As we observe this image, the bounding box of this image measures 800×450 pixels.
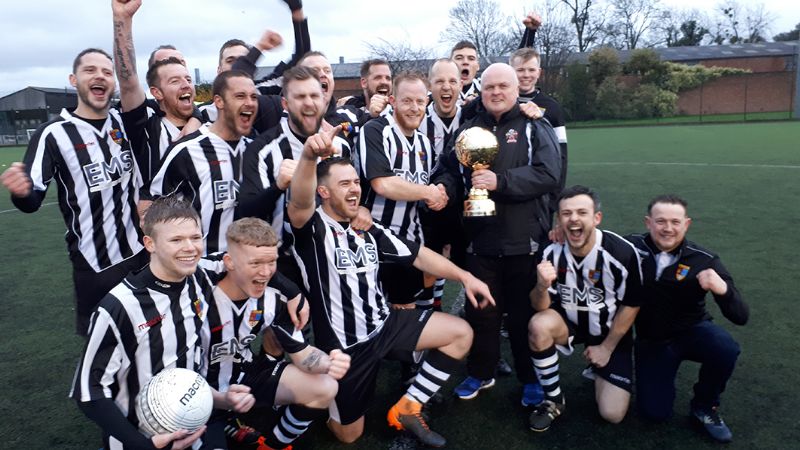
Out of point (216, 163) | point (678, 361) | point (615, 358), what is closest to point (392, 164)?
point (216, 163)

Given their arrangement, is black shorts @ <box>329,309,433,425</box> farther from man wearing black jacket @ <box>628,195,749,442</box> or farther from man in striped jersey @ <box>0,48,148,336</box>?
man in striped jersey @ <box>0,48,148,336</box>

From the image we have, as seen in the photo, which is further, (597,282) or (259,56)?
(259,56)

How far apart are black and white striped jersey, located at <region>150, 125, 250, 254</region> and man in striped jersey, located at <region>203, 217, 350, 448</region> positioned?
0.58m

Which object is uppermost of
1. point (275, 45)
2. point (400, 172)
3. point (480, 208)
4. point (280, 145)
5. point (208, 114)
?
point (275, 45)

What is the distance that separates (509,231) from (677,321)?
1.16 meters

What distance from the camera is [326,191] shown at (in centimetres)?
333

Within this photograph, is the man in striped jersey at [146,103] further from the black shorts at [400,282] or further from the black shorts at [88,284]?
the black shorts at [400,282]

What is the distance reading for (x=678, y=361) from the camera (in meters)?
3.53

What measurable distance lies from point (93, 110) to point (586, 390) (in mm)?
3646

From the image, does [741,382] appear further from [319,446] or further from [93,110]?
[93,110]

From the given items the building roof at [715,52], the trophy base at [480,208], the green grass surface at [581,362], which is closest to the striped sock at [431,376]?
the green grass surface at [581,362]

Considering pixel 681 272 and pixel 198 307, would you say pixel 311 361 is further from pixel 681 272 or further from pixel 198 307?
pixel 681 272

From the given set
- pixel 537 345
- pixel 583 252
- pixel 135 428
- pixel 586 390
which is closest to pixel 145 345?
pixel 135 428

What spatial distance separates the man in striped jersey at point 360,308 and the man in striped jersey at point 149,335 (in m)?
0.66
